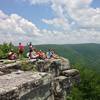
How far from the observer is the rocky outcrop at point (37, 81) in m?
23.9

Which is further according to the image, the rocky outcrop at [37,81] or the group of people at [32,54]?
the group of people at [32,54]

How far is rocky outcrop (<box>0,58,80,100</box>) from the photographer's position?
78.5ft

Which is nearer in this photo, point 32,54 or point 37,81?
point 37,81

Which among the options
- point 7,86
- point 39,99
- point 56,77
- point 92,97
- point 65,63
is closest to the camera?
point 7,86

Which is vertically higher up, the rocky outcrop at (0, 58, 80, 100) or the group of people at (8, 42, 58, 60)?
the group of people at (8, 42, 58, 60)

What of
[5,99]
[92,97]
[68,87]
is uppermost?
[5,99]

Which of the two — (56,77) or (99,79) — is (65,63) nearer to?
(56,77)

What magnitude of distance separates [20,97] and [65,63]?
19.8m

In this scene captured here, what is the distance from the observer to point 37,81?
2781 cm

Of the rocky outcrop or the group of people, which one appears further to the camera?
the group of people

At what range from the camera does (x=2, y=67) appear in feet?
111

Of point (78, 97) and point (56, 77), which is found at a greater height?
point (56, 77)

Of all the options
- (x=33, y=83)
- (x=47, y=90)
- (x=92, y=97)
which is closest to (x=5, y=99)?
(x=33, y=83)

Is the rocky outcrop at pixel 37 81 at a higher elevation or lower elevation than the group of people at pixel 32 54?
lower
